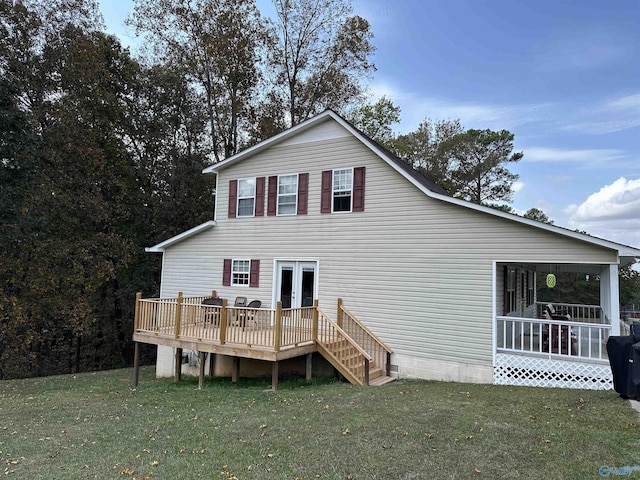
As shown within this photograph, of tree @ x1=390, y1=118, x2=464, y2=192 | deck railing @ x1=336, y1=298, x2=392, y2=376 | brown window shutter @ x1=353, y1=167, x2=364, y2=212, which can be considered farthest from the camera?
tree @ x1=390, y1=118, x2=464, y2=192

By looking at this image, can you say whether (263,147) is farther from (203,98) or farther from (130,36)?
(130,36)

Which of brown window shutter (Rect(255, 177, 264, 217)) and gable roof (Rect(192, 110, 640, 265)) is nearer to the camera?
gable roof (Rect(192, 110, 640, 265))

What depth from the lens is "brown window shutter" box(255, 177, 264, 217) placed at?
12.6 meters

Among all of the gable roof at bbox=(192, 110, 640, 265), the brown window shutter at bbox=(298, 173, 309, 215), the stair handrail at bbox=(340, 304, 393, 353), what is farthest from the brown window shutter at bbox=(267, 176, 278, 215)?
the stair handrail at bbox=(340, 304, 393, 353)

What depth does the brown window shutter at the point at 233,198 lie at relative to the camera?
13.1 meters

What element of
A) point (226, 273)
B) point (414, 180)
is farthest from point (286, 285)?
point (414, 180)

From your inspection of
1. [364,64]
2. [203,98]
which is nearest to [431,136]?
[364,64]

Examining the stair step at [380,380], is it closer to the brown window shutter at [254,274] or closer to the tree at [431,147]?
the brown window shutter at [254,274]

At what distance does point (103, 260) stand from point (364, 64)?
17663 millimetres

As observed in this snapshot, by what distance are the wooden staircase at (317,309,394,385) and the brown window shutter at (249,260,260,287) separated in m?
2.76

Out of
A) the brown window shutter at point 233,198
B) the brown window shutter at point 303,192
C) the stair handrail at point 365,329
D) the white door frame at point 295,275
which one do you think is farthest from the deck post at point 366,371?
the brown window shutter at point 233,198

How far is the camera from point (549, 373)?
8367 mm

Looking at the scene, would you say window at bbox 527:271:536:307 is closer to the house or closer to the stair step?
the house

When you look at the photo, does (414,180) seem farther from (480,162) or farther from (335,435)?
(480,162)
